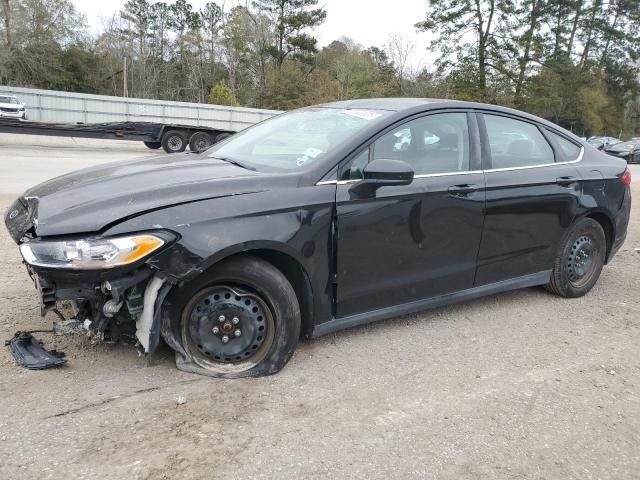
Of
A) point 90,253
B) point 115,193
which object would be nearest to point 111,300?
point 90,253

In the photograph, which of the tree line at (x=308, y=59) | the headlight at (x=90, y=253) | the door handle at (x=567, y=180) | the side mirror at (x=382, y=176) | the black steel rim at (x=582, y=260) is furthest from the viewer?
the tree line at (x=308, y=59)

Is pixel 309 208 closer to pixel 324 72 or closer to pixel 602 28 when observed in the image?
pixel 324 72

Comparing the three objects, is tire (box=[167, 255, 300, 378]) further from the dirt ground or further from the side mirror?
the side mirror

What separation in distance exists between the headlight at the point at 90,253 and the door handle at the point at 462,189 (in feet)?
6.65

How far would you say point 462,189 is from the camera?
3707 mm

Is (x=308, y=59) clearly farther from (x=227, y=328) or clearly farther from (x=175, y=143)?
(x=227, y=328)

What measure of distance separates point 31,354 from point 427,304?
2.46 metres

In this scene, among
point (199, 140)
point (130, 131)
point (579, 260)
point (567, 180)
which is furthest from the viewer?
point (199, 140)

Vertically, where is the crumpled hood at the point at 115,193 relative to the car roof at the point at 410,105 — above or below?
below

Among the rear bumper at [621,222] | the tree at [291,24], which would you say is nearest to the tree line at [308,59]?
the tree at [291,24]

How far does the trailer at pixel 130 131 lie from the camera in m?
18.4

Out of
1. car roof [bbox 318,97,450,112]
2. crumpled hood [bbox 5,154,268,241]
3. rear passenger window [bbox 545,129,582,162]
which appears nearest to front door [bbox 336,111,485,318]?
car roof [bbox 318,97,450,112]

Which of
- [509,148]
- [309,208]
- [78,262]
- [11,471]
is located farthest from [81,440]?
[509,148]

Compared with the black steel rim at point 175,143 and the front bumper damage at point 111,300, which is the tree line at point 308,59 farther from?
the front bumper damage at point 111,300
